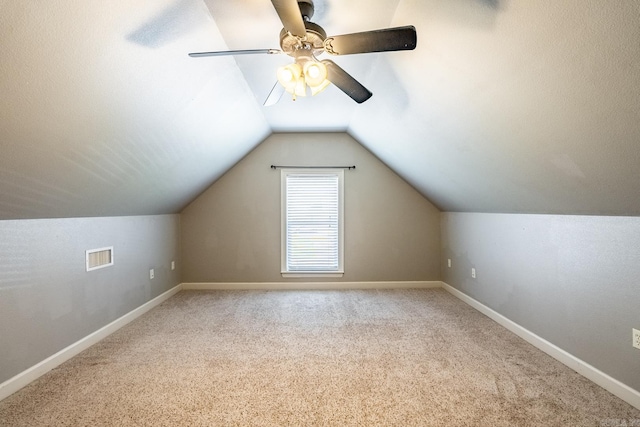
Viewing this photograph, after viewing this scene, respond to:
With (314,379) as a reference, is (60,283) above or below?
above

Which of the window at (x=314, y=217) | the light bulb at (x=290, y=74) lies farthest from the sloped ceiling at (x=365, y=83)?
the window at (x=314, y=217)

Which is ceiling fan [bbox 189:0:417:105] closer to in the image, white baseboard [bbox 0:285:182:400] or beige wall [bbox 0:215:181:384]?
beige wall [bbox 0:215:181:384]

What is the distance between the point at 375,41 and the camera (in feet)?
5.13

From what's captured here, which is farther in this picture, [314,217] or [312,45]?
[314,217]

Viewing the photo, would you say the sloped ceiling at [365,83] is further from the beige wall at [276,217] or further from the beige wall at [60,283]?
the beige wall at [276,217]

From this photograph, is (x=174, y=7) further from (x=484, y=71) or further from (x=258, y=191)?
(x=258, y=191)

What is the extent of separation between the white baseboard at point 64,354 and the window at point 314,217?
6.85 feet

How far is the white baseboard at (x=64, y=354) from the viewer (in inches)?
84.7

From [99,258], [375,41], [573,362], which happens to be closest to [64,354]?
[99,258]

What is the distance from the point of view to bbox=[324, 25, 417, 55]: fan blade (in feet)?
4.81

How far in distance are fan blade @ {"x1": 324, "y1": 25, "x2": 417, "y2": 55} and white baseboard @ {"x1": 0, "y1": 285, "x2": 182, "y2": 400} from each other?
9.55 ft

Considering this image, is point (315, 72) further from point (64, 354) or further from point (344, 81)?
point (64, 354)

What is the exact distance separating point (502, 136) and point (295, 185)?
3.18 m

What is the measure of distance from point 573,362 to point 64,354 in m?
3.95
